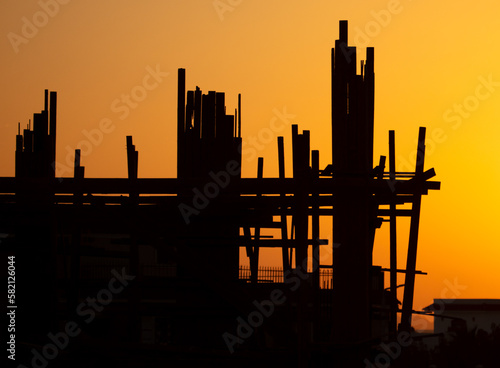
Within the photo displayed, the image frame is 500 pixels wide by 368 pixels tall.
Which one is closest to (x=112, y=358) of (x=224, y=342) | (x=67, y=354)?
(x=67, y=354)

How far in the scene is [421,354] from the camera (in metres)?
35.6

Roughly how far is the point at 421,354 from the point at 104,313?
23.1 meters

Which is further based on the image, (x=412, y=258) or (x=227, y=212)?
(x=412, y=258)

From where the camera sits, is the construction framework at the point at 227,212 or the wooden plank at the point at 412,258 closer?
the construction framework at the point at 227,212

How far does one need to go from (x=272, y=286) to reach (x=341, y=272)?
4332 mm

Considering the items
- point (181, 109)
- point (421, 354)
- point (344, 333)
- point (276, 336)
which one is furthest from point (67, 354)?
point (421, 354)

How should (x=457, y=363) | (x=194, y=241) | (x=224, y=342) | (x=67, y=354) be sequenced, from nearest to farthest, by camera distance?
(x=67, y=354) < (x=194, y=241) < (x=224, y=342) < (x=457, y=363)

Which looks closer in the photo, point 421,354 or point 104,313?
point 104,313

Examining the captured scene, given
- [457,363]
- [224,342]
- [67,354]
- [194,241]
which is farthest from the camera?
[457,363]

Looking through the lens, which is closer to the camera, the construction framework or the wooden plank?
the construction framework

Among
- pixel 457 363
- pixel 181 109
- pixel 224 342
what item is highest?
pixel 181 109

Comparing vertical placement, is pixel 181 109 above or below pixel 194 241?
above

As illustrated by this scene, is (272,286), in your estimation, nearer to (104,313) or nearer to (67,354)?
(104,313)

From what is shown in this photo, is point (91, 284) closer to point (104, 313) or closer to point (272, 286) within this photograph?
point (104, 313)
